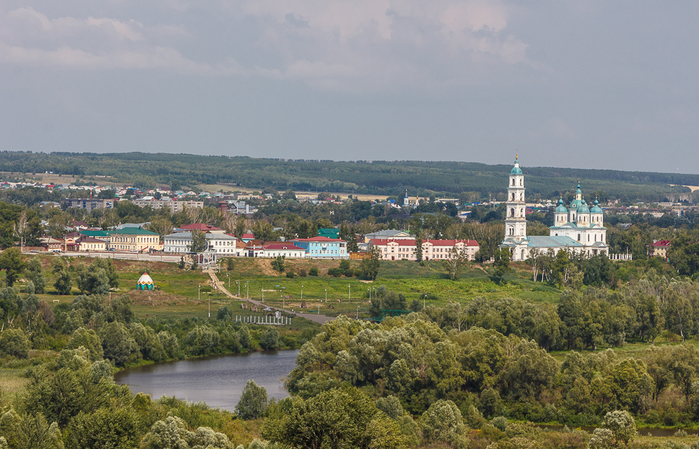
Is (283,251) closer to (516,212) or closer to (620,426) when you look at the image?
(516,212)

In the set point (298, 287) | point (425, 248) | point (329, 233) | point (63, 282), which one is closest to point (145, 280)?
point (63, 282)

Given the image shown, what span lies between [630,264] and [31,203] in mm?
129572

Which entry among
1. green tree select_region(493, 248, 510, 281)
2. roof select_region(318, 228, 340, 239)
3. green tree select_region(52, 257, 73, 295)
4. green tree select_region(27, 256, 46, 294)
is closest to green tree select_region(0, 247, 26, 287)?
green tree select_region(27, 256, 46, 294)

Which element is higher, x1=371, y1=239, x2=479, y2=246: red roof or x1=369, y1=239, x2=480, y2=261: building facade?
x1=371, y1=239, x2=479, y2=246: red roof

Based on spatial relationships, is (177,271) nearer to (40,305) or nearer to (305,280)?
(305,280)

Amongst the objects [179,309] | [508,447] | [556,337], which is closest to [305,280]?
[179,309]

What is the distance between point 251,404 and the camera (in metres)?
42.3

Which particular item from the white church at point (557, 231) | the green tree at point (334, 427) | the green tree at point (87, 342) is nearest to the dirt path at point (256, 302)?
the green tree at point (87, 342)

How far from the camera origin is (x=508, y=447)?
36344 mm

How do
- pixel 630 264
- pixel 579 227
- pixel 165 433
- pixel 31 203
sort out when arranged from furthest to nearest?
pixel 31 203
pixel 579 227
pixel 630 264
pixel 165 433

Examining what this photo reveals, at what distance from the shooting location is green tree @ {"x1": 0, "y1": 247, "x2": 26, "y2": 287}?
79062 mm

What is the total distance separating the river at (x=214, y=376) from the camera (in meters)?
49.1

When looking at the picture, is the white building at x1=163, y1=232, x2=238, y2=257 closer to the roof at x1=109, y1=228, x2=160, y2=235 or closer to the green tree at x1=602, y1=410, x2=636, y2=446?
the roof at x1=109, y1=228, x2=160, y2=235

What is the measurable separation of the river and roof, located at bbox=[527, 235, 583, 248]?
2255 inches
